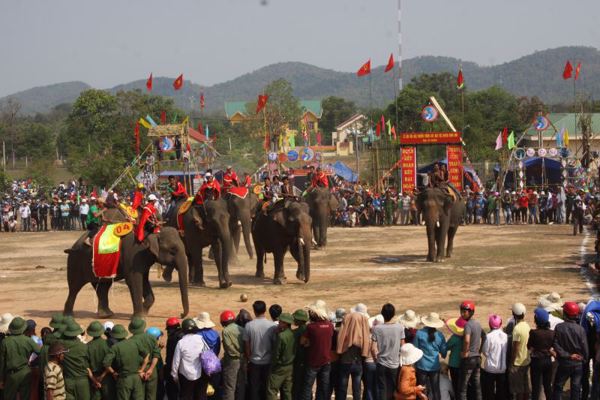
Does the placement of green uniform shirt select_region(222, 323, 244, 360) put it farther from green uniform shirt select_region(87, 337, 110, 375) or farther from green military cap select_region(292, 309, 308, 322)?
green uniform shirt select_region(87, 337, 110, 375)

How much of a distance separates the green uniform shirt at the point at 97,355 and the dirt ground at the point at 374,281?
5.65m

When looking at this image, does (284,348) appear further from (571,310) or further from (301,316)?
(571,310)

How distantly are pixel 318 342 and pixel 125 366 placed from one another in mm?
2220

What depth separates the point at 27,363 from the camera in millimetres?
10625

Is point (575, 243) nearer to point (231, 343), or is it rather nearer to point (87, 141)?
point (231, 343)

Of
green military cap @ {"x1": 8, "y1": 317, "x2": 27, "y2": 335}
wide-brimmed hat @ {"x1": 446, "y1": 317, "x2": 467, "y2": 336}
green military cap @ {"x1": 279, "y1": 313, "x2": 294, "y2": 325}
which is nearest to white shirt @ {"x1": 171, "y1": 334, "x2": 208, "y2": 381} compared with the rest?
green military cap @ {"x1": 279, "y1": 313, "x2": 294, "y2": 325}

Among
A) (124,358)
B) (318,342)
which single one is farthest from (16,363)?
(318,342)

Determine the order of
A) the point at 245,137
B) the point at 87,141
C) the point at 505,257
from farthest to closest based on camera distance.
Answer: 1. the point at 245,137
2. the point at 87,141
3. the point at 505,257

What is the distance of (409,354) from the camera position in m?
10.5

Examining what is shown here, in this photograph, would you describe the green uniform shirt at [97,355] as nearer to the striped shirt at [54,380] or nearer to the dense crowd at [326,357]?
the dense crowd at [326,357]

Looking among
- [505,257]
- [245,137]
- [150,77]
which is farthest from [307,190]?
[245,137]

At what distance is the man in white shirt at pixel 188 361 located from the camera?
10734 mm

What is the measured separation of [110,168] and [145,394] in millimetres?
44150

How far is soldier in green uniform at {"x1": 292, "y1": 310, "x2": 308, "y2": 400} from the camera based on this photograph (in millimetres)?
10867
